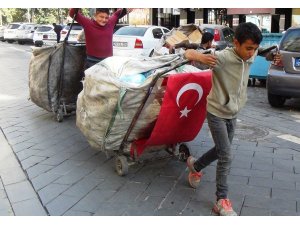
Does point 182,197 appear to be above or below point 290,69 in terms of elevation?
below

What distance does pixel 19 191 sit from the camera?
4020 millimetres

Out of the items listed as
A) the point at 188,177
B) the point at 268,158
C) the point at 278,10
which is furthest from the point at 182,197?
the point at 278,10

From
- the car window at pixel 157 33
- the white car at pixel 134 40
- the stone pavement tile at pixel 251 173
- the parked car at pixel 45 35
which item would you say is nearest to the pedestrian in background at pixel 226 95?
the stone pavement tile at pixel 251 173

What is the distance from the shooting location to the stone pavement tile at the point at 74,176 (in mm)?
4238

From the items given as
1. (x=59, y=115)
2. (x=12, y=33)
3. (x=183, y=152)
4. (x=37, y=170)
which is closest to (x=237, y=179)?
(x=183, y=152)

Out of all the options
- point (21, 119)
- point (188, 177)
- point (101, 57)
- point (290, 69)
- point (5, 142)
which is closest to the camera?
point (188, 177)

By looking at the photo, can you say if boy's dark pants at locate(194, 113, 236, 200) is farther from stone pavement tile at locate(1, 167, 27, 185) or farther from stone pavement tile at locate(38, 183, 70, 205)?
stone pavement tile at locate(1, 167, 27, 185)

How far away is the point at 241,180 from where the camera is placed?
168 inches

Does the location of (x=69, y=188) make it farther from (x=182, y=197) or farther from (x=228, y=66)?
(x=228, y=66)

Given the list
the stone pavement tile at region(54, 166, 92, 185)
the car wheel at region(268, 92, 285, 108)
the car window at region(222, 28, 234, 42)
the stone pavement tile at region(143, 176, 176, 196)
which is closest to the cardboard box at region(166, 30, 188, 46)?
the stone pavement tile at region(143, 176, 176, 196)

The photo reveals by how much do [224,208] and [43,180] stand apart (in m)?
1.85

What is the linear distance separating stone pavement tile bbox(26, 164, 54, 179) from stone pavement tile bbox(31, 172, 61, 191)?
7cm
